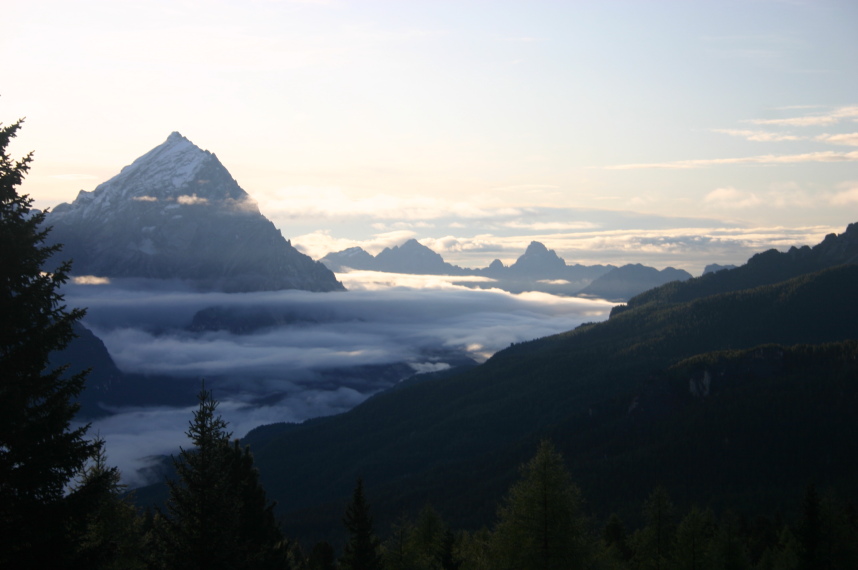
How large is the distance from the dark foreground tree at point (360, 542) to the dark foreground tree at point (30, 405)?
2602 centimetres

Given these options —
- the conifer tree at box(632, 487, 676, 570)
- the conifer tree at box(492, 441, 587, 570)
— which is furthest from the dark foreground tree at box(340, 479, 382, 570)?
the conifer tree at box(632, 487, 676, 570)

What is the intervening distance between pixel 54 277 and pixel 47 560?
907cm

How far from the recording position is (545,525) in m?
41.8

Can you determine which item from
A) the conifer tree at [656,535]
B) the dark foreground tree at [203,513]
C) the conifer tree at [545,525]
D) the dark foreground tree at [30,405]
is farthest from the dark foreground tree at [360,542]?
the dark foreground tree at [30,405]

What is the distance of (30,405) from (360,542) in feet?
90.6

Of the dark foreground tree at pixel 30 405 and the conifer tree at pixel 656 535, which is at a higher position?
the dark foreground tree at pixel 30 405

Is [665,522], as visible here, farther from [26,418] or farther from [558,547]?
[26,418]

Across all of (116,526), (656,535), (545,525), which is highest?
(116,526)

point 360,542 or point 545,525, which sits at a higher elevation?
point 545,525

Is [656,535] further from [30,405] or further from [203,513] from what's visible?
[30,405]

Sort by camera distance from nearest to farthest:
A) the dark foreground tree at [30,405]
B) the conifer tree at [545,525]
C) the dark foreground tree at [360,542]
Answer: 1. the dark foreground tree at [30,405]
2. the conifer tree at [545,525]
3. the dark foreground tree at [360,542]

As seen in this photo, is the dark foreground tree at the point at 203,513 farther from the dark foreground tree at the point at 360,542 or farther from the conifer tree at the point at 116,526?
the dark foreground tree at the point at 360,542

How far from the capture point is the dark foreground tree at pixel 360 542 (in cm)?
5097

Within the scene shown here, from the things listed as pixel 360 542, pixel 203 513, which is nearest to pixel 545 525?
pixel 360 542
